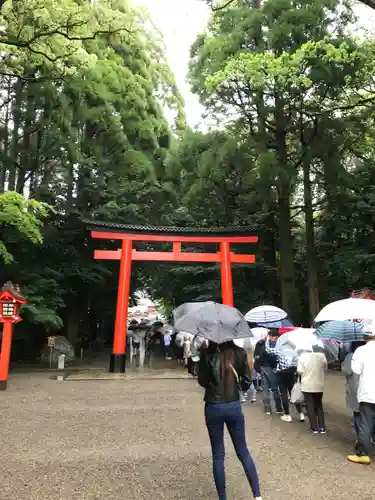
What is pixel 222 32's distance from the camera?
1595cm

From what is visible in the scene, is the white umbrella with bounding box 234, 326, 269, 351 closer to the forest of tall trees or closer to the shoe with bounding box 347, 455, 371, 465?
the shoe with bounding box 347, 455, 371, 465

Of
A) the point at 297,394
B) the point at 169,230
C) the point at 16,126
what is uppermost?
the point at 16,126

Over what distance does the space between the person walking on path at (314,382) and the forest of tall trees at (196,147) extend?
6981 mm

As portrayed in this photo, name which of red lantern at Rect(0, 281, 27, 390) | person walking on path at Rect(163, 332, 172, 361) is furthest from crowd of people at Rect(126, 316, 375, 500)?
person walking on path at Rect(163, 332, 172, 361)

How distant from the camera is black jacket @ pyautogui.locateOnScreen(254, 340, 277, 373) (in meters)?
6.88

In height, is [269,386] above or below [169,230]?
below

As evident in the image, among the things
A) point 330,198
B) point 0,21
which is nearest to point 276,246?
point 330,198

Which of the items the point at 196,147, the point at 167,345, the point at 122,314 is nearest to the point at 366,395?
the point at 122,314

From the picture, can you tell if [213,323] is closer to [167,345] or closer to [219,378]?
[219,378]

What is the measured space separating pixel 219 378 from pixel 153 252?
11.4m

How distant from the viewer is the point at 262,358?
6.99 metres

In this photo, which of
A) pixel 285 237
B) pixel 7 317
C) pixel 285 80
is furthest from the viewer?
pixel 285 237

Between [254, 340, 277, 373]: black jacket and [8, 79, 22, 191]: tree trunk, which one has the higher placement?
[8, 79, 22, 191]: tree trunk

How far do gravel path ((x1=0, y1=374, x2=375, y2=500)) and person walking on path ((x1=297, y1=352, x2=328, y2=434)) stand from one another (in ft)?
0.78
